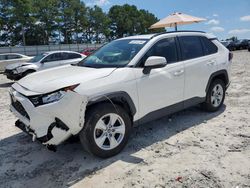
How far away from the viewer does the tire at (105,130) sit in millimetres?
3607

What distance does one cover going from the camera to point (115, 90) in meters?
3.79

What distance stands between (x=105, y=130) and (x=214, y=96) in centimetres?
290

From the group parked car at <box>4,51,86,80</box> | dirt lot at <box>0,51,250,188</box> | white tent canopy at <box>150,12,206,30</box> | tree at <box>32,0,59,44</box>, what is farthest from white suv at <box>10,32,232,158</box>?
tree at <box>32,0,59,44</box>

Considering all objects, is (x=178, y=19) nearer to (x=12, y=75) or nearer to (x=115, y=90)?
(x=12, y=75)

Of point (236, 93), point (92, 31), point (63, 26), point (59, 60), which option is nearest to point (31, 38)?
point (63, 26)

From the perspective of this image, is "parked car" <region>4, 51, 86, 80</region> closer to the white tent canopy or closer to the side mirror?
the white tent canopy

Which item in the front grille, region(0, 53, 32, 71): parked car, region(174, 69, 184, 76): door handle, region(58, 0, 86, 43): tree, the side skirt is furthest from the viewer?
region(58, 0, 86, 43): tree

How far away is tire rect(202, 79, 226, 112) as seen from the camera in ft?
18.2

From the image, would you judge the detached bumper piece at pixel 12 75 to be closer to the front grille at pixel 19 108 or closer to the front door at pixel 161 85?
the front grille at pixel 19 108

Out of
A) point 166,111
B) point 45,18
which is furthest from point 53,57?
point 45,18

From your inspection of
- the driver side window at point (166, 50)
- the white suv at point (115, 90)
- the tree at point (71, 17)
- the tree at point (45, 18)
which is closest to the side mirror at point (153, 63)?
the white suv at point (115, 90)

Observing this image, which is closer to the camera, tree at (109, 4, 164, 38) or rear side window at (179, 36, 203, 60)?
rear side window at (179, 36, 203, 60)

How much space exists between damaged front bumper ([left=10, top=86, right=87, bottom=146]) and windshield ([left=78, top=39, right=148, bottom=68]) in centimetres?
103

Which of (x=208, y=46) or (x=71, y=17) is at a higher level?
(x=71, y=17)
